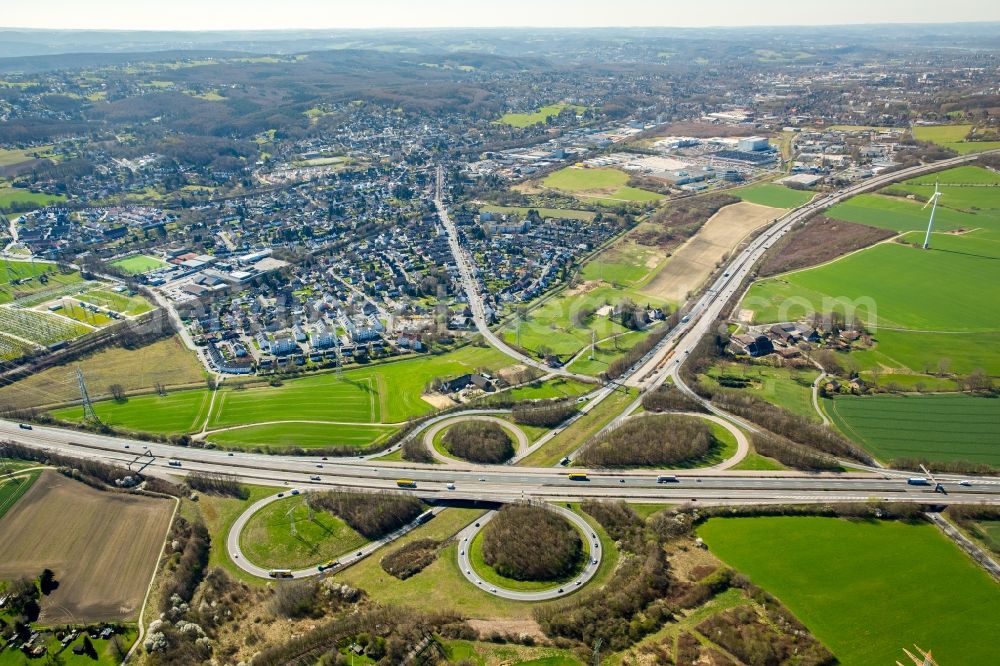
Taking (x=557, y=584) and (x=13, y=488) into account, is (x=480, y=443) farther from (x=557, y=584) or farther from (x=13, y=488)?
(x=13, y=488)

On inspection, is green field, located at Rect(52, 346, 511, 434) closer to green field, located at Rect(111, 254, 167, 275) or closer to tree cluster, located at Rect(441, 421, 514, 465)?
tree cluster, located at Rect(441, 421, 514, 465)

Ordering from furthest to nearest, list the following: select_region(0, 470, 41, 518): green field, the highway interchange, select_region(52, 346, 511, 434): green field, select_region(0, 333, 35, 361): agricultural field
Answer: select_region(0, 333, 35, 361): agricultural field < select_region(52, 346, 511, 434): green field < select_region(0, 470, 41, 518): green field < the highway interchange

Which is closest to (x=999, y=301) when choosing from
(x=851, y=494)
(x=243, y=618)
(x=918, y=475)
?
(x=918, y=475)

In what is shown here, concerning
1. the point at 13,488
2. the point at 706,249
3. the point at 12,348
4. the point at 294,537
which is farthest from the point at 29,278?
the point at 706,249

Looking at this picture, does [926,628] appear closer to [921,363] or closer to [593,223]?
[921,363]

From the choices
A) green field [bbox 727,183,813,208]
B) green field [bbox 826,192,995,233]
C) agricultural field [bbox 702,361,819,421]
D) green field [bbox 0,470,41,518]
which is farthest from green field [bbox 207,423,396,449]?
green field [bbox 727,183,813,208]

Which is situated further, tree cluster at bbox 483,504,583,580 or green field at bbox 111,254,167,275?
green field at bbox 111,254,167,275
